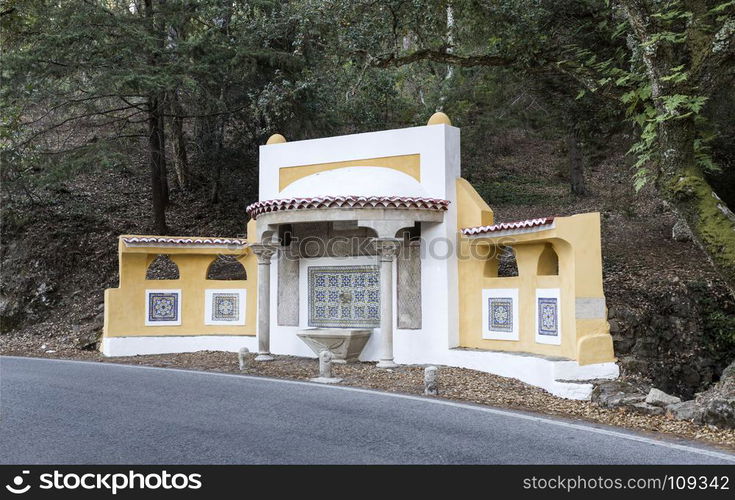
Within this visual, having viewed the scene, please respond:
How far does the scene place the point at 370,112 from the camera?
19266 mm

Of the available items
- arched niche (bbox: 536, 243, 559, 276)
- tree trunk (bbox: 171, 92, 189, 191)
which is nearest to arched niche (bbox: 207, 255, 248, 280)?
tree trunk (bbox: 171, 92, 189, 191)

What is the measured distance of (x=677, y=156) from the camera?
895 cm

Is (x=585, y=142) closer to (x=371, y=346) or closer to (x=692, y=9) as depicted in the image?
(x=692, y=9)

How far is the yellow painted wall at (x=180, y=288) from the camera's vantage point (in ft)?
46.3

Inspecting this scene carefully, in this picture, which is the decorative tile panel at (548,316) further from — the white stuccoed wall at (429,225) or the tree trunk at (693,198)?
the tree trunk at (693,198)

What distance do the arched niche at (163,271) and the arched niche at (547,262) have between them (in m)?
11.4

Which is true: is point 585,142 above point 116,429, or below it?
above

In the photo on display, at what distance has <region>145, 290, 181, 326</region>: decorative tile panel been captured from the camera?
14555 millimetres

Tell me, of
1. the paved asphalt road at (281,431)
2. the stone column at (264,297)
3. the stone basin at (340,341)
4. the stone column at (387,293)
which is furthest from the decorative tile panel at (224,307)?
the paved asphalt road at (281,431)

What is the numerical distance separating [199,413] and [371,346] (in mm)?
5753

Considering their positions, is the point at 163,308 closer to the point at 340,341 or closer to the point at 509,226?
the point at 340,341

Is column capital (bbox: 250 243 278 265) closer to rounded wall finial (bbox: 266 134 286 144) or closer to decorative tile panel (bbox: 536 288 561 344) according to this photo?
rounded wall finial (bbox: 266 134 286 144)

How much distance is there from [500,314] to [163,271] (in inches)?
448
